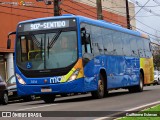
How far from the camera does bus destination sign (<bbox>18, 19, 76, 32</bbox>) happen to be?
57.1 ft

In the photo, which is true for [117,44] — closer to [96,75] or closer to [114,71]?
[114,71]

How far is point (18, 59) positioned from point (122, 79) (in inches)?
251

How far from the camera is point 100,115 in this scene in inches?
466

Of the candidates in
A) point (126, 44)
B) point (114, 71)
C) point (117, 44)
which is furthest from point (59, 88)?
point (126, 44)

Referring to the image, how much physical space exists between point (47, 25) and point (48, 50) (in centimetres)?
107

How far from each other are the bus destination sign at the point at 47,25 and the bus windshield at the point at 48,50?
0.72 ft

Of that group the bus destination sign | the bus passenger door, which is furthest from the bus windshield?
the bus passenger door

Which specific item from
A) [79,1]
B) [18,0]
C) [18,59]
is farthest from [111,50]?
[79,1]

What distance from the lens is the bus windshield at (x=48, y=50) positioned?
17.0 m

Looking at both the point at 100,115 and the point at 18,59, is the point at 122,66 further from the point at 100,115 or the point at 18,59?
the point at 100,115

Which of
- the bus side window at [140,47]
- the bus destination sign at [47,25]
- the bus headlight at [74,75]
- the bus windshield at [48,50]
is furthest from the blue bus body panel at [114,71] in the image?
the bus destination sign at [47,25]

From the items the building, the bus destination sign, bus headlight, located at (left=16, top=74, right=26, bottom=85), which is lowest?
bus headlight, located at (left=16, top=74, right=26, bottom=85)

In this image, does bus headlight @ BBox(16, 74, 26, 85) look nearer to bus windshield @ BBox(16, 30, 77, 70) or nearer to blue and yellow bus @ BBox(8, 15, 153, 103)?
blue and yellow bus @ BBox(8, 15, 153, 103)

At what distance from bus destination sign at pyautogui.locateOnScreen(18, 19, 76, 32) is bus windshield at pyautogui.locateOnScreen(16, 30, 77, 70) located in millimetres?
220
